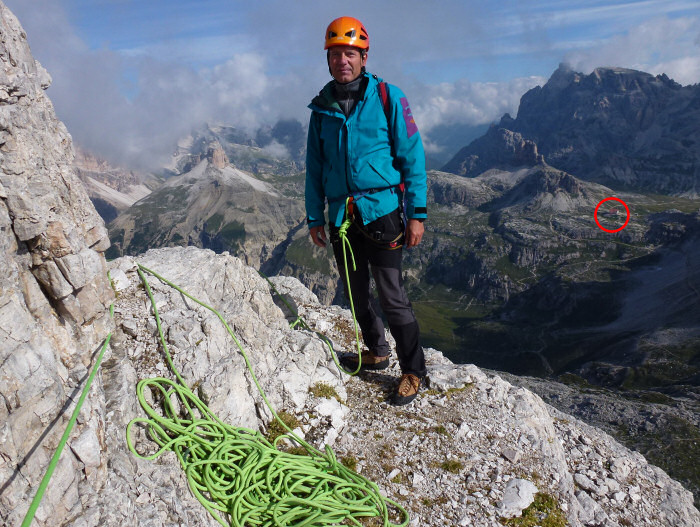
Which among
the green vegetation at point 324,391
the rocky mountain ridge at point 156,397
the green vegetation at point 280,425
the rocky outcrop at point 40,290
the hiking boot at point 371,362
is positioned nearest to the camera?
the rocky outcrop at point 40,290

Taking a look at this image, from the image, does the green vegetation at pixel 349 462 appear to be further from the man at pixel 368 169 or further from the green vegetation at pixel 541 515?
the green vegetation at pixel 541 515

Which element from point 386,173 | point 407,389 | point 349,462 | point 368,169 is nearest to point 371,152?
point 368,169

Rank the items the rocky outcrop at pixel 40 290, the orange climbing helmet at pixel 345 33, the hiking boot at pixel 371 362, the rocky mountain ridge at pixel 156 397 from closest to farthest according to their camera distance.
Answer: the rocky outcrop at pixel 40 290 → the rocky mountain ridge at pixel 156 397 → the orange climbing helmet at pixel 345 33 → the hiking boot at pixel 371 362

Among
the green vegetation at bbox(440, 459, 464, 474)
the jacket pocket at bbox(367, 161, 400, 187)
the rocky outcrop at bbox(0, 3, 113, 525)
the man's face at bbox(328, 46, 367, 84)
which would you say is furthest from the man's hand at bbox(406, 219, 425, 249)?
the rocky outcrop at bbox(0, 3, 113, 525)

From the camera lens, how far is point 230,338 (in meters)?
9.44

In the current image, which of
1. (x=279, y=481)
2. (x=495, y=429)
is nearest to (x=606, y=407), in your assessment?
(x=495, y=429)

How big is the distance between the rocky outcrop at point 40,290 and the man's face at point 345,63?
5.06 metres

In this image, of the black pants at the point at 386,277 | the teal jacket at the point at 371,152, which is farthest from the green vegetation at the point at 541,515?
the teal jacket at the point at 371,152

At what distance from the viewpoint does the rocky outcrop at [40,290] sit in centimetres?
482

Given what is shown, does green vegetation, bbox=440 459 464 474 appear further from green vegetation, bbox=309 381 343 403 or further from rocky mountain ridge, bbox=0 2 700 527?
green vegetation, bbox=309 381 343 403

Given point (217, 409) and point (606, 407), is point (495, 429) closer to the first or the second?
point (217, 409)

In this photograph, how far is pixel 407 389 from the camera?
31.5 feet

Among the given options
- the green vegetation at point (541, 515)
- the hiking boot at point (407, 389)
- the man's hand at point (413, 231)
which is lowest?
the green vegetation at point (541, 515)

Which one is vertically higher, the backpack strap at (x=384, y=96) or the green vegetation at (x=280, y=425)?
the backpack strap at (x=384, y=96)
